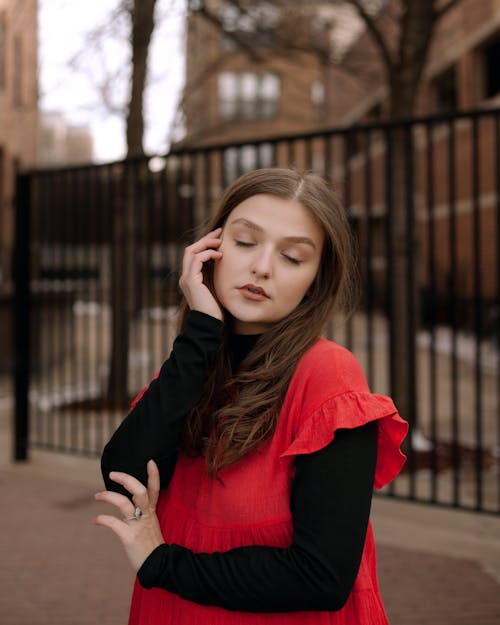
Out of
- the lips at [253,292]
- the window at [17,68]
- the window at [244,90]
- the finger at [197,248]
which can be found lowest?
the lips at [253,292]

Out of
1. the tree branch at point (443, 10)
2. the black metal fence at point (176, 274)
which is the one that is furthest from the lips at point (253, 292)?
the tree branch at point (443, 10)

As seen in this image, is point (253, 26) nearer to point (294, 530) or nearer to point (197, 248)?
point (197, 248)

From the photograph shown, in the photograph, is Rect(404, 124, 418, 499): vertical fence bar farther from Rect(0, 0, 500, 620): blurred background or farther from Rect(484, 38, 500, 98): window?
Rect(484, 38, 500, 98): window

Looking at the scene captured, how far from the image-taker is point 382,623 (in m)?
1.39

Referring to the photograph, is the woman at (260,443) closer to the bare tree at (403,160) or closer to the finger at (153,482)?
the finger at (153,482)

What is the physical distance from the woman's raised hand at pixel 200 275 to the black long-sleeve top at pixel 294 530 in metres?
0.04

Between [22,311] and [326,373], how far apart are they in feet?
18.5

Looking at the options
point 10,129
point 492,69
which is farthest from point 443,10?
point 492,69

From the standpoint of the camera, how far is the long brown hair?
1.36 m

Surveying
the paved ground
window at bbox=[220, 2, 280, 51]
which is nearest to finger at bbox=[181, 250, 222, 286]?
the paved ground

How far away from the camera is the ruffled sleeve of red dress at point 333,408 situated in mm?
1213

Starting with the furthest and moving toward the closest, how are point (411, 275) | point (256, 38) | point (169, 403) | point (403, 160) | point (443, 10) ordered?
point (256, 38) < point (443, 10) < point (403, 160) < point (411, 275) < point (169, 403)

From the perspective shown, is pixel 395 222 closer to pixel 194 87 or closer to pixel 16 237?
pixel 16 237

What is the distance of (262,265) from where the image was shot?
1381 millimetres
